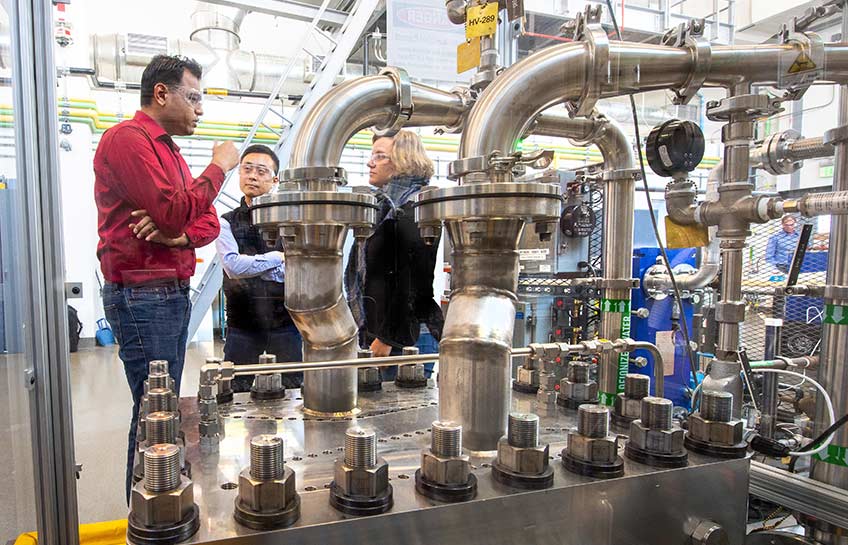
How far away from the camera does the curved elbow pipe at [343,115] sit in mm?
657

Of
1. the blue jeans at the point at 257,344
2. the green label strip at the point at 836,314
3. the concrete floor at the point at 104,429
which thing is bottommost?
the concrete floor at the point at 104,429

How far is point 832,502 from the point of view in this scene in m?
0.72

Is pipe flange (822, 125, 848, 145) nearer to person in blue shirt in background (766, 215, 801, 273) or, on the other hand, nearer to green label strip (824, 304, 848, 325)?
green label strip (824, 304, 848, 325)

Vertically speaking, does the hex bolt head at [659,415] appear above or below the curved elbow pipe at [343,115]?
below

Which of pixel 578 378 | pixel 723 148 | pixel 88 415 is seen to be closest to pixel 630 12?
pixel 723 148

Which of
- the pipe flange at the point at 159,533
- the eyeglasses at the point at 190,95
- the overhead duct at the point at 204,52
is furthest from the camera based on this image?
the overhead duct at the point at 204,52

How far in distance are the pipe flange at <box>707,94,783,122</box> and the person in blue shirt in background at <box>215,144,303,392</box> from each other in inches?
49.1

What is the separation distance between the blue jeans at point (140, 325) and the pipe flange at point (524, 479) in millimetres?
1069

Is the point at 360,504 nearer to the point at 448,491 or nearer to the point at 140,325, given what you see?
the point at 448,491

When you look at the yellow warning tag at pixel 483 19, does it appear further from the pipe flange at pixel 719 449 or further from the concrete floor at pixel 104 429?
the concrete floor at pixel 104 429

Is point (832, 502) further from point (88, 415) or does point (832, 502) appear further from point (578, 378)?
point (88, 415)

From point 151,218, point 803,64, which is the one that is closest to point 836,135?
point 803,64

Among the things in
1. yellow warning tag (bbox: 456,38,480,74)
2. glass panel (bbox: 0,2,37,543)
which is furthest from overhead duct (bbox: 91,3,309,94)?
yellow warning tag (bbox: 456,38,480,74)

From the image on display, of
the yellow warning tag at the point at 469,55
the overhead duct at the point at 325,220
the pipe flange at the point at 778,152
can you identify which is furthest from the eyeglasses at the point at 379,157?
the pipe flange at the point at 778,152
